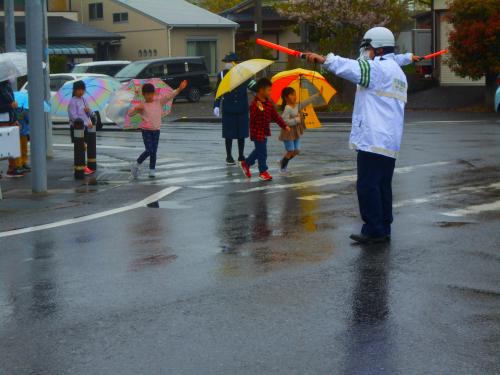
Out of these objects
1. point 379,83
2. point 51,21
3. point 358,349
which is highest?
point 51,21

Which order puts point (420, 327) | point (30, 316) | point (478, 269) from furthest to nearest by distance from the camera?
point (478, 269) → point (30, 316) → point (420, 327)

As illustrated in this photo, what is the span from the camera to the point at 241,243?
930 centimetres

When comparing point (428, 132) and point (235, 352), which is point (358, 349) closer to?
point (235, 352)

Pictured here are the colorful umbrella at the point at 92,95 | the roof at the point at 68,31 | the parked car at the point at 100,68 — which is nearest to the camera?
the colorful umbrella at the point at 92,95

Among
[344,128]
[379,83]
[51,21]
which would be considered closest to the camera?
[379,83]

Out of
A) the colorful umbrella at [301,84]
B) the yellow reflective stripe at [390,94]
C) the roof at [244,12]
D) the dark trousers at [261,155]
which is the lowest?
the dark trousers at [261,155]

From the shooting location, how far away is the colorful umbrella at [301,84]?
1582 cm

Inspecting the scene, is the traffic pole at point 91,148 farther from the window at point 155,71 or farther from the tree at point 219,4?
the tree at point 219,4

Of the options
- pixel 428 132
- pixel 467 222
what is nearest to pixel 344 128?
pixel 428 132

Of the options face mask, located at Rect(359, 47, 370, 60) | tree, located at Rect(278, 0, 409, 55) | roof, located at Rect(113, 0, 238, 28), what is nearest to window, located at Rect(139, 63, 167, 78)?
tree, located at Rect(278, 0, 409, 55)

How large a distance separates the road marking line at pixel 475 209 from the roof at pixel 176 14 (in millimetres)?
41059

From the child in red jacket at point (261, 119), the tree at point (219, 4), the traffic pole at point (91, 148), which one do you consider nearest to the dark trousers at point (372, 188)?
the child in red jacket at point (261, 119)

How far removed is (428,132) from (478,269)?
15.3 metres

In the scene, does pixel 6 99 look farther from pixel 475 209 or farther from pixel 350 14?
pixel 350 14
